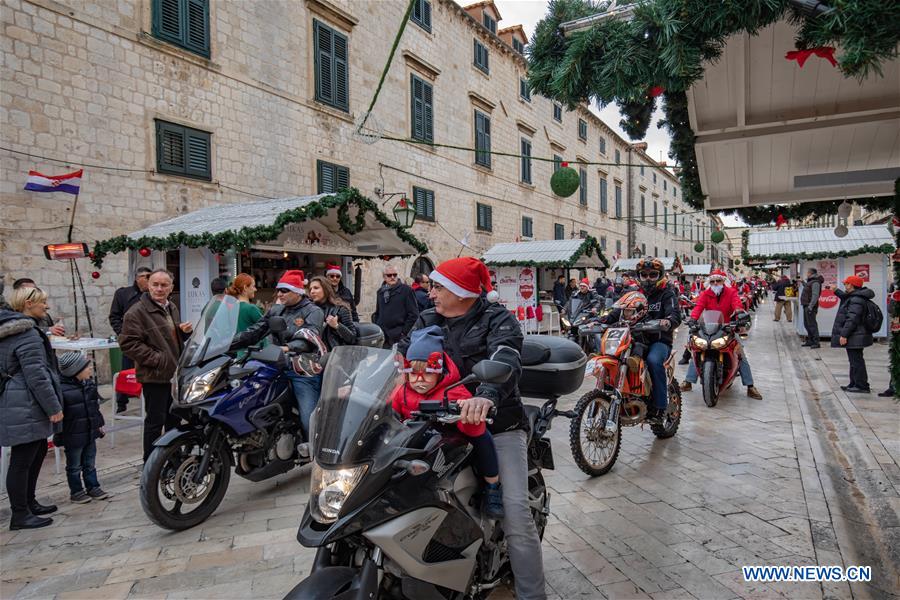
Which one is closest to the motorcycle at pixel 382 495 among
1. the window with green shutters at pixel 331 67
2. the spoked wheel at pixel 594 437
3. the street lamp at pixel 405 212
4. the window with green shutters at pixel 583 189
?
the spoked wheel at pixel 594 437

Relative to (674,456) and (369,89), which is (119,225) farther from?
(674,456)

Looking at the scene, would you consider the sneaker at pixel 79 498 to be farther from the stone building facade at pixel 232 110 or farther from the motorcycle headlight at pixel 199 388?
the stone building facade at pixel 232 110

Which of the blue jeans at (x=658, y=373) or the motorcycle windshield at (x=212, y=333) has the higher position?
the motorcycle windshield at (x=212, y=333)

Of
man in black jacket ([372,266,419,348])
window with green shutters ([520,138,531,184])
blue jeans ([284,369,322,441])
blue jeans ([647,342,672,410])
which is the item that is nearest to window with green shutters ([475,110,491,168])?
window with green shutters ([520,138,531,184])

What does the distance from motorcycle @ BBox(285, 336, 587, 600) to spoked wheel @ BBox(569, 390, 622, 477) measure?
224cm

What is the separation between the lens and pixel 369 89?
1532 centimetres

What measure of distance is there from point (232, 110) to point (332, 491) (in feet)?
38.3

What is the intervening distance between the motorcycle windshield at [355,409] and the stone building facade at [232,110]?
5969mm

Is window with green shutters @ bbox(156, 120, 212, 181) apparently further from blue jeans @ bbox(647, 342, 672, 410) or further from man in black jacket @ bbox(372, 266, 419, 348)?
blue jeans @ bbox(647, 342, 672, 410)

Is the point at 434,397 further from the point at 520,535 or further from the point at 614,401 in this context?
the point at 614,401

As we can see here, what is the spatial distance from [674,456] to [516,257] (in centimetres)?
1138

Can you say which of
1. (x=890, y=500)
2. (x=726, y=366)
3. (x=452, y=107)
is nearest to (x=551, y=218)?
(x=452, y=107)

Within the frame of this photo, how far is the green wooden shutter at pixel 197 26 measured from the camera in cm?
1084

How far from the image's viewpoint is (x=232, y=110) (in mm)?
11727
